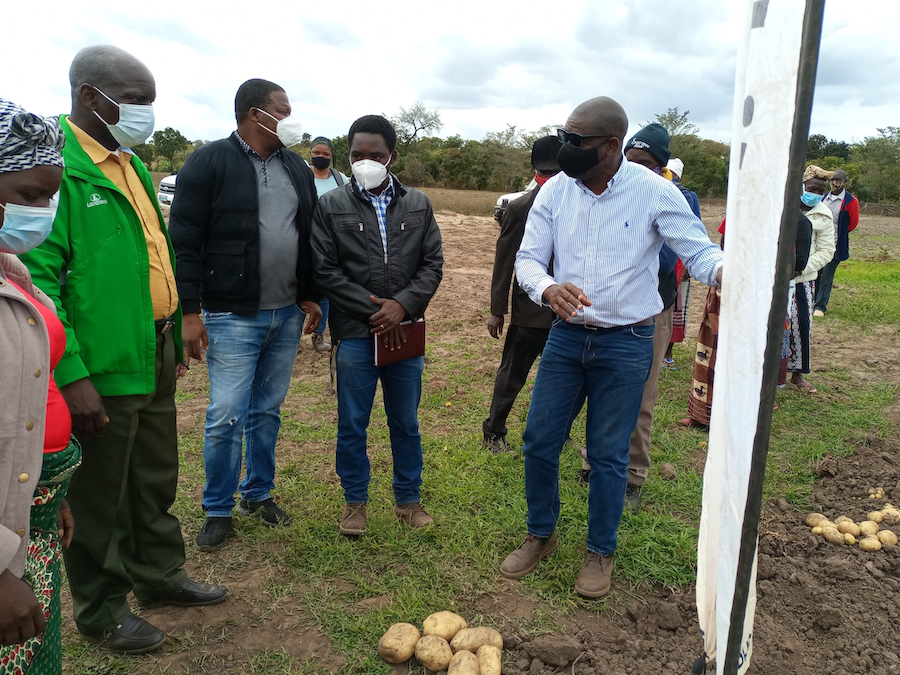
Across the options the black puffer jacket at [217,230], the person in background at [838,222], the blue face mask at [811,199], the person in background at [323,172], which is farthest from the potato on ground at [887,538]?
the person in background at [838,222]

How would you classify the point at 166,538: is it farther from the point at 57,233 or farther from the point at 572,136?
the point at 572,136

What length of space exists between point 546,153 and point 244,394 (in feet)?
7.94

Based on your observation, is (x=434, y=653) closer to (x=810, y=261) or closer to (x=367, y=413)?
(x=367, y=413)

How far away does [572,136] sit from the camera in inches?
101

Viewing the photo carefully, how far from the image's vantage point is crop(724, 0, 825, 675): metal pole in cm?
132

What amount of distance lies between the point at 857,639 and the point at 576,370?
1.63 m

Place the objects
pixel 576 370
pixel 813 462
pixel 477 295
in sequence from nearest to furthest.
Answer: pixel 576 370
pixel 813 462
pixel 477 295

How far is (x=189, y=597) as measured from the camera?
2701 millimetres

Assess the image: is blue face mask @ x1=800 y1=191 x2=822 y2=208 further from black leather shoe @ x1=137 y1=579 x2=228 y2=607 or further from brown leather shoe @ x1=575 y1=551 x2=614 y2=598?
black leather shoe @ x1=137 y1=579 x2=228 y2=607

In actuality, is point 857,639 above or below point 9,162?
below

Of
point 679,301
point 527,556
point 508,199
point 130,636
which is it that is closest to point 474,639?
point 527,556

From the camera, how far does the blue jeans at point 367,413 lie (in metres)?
3.06

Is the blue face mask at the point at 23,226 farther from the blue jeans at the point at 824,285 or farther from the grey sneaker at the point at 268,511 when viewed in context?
the blue jeans at the point at 824,285

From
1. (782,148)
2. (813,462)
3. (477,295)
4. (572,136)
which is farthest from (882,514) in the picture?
(477,295)
